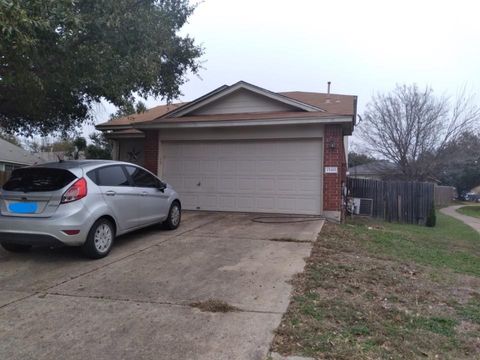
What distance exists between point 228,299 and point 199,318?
1.93ft

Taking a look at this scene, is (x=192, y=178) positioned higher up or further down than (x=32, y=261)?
higher up

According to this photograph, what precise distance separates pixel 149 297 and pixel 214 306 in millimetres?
844

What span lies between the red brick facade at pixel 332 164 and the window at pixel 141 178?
4872mm

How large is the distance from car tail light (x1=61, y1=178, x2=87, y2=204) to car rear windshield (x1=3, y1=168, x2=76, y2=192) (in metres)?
0.11

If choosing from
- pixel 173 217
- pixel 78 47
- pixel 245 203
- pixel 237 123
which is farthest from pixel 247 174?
pixel 78 47

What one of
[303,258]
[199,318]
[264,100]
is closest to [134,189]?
[303,258]

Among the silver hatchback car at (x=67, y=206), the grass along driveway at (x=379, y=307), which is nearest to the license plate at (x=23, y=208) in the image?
the silver hatchback car at (x=67, y=206)

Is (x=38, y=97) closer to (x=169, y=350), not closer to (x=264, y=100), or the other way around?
(x=264, y=100)

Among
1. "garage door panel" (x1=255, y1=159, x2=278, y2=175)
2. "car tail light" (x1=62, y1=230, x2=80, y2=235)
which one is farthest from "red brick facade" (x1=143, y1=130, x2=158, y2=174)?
"car tail light" (x1=62, y1=230, x2=80, y2=235)

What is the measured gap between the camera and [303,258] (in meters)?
6.41

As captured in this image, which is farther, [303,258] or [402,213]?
[402,213]

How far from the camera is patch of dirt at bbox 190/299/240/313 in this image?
4.33m

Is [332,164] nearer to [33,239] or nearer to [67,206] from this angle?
[67,206]

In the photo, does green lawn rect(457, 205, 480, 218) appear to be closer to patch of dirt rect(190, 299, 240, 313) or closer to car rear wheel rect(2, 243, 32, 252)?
patch of dirt rect(190, 299, 240, 313)
